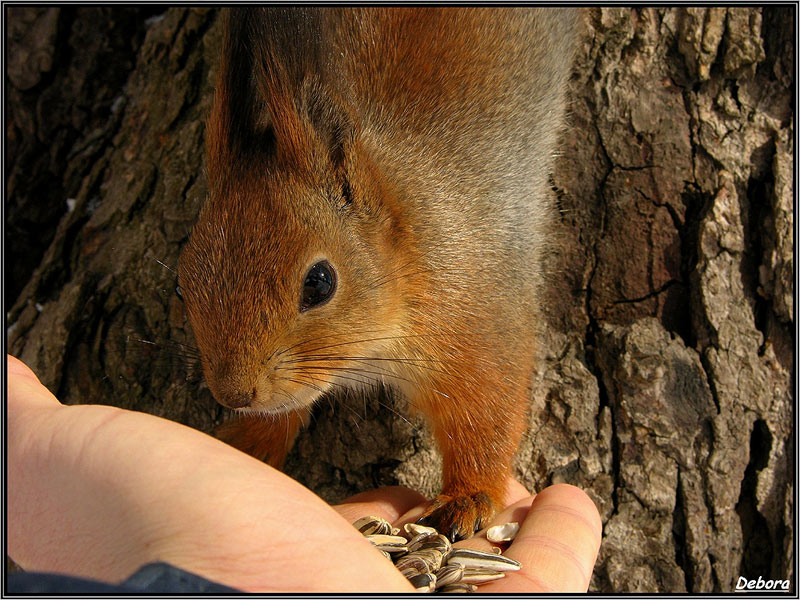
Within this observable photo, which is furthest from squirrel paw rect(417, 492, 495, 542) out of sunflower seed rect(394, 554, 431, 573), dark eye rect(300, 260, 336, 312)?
dark eye rect(300, 260, 336, 312)

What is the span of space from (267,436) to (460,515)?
705mm

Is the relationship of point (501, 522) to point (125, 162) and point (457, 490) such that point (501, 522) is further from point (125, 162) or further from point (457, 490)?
point (125, 162)

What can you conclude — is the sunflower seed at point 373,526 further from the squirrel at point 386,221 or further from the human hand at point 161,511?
the human hand at point 161,511

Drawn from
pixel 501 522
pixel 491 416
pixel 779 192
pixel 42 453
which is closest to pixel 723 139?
pixel 779 192

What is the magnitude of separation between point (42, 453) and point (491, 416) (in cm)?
115

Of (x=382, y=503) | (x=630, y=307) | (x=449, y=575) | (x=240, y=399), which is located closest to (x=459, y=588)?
(x=449, y=575)

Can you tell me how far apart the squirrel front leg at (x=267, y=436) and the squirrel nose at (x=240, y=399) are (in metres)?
0.58

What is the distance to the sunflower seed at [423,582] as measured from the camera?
144cm

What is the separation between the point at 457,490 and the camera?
186cm

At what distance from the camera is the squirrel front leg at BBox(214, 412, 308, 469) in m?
2.07

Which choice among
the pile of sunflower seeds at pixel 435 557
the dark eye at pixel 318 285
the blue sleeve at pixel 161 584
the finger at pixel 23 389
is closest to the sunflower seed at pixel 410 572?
the pile of sunflower seeds at pixel 435 557

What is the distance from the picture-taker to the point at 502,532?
67.0 inches

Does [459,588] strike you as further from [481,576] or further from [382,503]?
[382,503]

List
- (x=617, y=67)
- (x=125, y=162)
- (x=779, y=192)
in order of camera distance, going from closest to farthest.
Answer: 1. (x=779, y=192)
2. (x=617, y=67)
3. (x=125, y=162)
